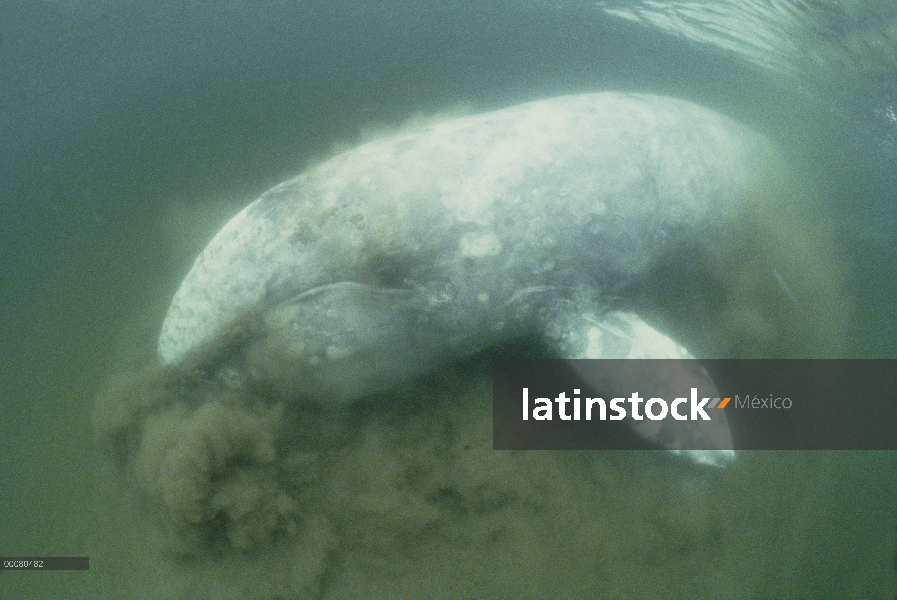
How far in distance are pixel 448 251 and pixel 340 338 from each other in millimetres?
1038

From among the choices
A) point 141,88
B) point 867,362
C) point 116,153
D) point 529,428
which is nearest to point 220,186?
point 116,153

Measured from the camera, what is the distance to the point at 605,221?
12.4 ft

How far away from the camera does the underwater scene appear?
3.60m

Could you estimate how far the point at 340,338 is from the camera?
142 inches

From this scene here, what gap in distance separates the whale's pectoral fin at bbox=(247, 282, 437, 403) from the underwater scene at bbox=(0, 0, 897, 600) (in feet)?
0.07

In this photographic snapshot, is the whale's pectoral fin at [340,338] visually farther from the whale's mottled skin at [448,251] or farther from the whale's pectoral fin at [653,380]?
the whale's pectoral fin at [653,380]

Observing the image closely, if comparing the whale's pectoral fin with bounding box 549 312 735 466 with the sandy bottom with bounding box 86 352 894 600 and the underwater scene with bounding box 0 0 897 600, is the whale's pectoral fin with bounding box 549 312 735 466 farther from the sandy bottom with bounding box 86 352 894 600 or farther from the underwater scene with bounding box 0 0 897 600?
the sandy bottom with bounding box 86 352 894 600

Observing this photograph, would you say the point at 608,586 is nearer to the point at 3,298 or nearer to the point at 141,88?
the point at 3,298

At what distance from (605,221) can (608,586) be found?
2802 mm

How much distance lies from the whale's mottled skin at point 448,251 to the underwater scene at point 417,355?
2 centimetres

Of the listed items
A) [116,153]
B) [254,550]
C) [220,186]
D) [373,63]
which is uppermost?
[373,63]

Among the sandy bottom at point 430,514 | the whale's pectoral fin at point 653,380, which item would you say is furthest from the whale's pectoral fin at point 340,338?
the whale's pectoral fin at point 653,380

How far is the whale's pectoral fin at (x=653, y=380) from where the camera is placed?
3.88 meters

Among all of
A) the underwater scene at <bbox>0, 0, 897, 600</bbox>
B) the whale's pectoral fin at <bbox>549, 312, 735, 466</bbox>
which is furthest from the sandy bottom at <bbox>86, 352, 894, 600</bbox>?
the whale's pectoral fin at <bbox>549, 312, 735, 466</bbox>
